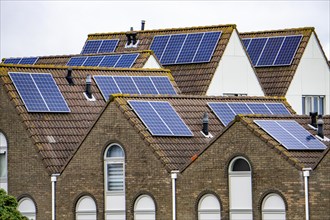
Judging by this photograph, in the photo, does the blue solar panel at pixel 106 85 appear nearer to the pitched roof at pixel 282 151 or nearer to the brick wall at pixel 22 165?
the brick wall at pixel 22 165

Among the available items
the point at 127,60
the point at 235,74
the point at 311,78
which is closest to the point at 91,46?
the point at 127,60

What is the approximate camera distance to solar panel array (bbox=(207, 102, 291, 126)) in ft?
284

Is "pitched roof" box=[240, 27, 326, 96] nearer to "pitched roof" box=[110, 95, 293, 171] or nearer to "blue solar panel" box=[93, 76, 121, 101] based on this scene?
"pitched roof" box=[110, 95, 293, 171]

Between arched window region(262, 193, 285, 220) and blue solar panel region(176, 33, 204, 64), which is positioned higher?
blue solar panel region(176, 33, 204, 64)

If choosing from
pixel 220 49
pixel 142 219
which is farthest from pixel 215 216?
pixel 220 49

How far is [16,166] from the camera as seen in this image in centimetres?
8469

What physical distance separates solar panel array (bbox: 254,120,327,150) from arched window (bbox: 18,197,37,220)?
42.4 ft

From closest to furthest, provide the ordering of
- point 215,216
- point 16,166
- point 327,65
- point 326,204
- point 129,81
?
point 326,204 → point 215,216 → point 16,166 → point 129,81 → point 327,65

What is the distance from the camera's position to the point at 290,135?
256ft

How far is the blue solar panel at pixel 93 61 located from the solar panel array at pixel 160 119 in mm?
15942

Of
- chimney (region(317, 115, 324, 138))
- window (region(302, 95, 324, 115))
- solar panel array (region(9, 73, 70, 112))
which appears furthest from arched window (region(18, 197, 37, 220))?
window (region(302, 95, 324, 115))

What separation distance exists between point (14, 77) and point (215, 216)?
14.6 meters

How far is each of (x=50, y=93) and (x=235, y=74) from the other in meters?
17.5

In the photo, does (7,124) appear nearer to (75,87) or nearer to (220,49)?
(75,87)
